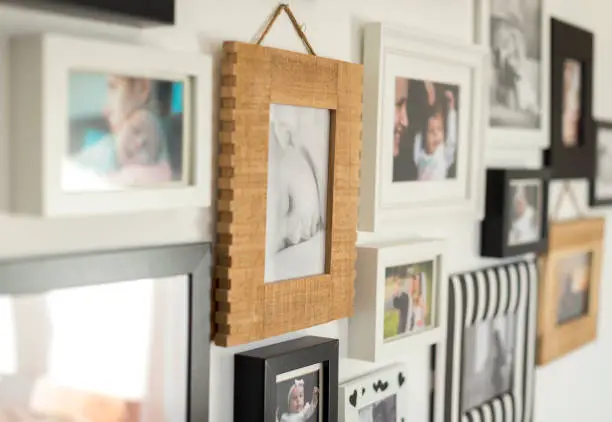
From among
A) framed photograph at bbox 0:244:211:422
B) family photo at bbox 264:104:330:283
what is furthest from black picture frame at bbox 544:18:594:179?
framed photograph at bbox 0:244:211:422

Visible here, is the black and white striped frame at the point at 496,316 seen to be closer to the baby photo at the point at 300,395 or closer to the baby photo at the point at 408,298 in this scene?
the baby photo at the point at 408,298

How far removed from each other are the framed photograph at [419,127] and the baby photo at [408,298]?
0.09 m

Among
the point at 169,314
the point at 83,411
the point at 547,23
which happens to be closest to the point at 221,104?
the point at 169,314

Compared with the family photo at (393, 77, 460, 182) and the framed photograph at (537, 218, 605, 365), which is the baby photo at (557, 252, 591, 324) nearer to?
the framed photograph at (537, 218, 605, 365)

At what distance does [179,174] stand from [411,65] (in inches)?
21.3

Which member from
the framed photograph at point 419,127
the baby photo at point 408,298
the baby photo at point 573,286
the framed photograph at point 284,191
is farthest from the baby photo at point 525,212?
the framed photograph at point 284,191

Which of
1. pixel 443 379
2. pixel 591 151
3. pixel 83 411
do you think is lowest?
pixel 443 379

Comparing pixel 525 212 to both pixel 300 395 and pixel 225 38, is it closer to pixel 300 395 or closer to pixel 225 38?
pixel 300 395

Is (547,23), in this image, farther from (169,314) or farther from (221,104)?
(169,314)

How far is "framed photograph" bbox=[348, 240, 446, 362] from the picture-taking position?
1.29 meters

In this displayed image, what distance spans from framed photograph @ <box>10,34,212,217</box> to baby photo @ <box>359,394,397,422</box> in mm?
537

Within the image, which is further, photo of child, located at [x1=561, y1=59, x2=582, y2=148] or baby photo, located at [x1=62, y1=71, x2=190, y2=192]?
photo of child, located at [x1=561, y1=59, x2=582, y2=148]

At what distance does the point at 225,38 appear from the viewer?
105 cm

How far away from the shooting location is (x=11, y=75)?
31.8 inches
